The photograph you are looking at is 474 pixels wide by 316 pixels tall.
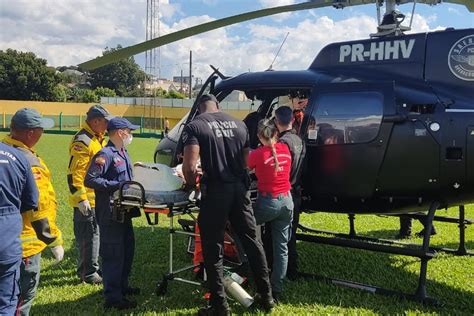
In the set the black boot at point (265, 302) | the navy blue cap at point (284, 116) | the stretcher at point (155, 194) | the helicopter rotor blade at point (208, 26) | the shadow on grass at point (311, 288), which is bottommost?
the shadow on grass at point (311, 288)

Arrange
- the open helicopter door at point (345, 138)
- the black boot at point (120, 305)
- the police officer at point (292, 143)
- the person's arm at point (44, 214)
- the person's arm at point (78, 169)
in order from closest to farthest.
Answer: the person's arm at point (44, 214), the black boot at point (120, 305), the police officer at point (292, 143), the open helicopter door at point (345, 138), the person's arm at point (78, 169)

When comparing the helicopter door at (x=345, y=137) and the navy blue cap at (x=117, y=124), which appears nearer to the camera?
the navy blue cap at (x=117, y=124)

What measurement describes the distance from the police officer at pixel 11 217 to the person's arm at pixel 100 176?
1235mm

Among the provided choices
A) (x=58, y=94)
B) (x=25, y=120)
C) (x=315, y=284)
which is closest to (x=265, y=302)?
(x=315, y=284)

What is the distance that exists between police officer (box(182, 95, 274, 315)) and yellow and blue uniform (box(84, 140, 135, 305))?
31.2 inches

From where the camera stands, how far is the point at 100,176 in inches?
171

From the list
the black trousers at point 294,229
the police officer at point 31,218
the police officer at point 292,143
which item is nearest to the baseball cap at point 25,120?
the police officer at point 31,218

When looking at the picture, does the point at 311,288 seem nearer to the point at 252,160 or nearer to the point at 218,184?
the point at 252,160

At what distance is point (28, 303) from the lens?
338 centimetres

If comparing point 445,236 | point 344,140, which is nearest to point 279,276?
point 344,140

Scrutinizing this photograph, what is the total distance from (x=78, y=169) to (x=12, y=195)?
214 centimetres

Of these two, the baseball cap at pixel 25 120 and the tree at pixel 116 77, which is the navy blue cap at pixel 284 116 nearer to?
the baseball cap at pixel 25 120

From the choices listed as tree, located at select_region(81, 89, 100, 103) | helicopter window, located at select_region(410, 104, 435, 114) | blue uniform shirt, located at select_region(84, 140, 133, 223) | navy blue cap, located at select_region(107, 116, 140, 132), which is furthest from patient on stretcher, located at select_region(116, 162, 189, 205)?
tree, located at select_region(81, 89, 100, 103)

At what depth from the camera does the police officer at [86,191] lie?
5031 mm
